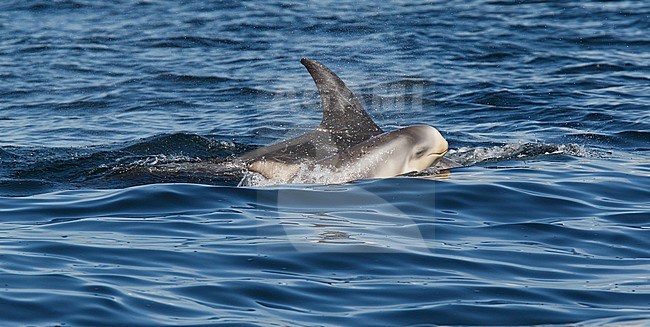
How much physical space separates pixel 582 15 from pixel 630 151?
37.9ft

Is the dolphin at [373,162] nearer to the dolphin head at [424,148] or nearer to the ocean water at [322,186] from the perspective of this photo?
the dolphin head at [424,148]

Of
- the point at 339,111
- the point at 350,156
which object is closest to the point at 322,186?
the point at 350,156

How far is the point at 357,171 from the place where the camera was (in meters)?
11.1

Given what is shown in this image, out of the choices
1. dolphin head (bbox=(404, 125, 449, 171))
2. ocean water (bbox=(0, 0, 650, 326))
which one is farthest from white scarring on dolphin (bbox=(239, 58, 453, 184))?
ocean water (bbox=(0, 0, 650, 326))

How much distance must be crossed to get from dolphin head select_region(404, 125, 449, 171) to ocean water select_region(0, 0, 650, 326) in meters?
0.20

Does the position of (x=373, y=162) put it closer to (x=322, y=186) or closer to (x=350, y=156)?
(x=350, y=156)

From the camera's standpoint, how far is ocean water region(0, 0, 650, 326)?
6922 millimetres

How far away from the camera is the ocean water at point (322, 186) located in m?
6.92

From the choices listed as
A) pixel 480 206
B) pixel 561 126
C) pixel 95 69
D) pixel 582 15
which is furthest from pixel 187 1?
pixel 480 206

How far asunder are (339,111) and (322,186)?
1.63 meters

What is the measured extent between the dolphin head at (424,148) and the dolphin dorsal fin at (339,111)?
0.87m

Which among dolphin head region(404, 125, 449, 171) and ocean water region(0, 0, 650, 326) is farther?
dolphin head region(404, 125, 449, 171)

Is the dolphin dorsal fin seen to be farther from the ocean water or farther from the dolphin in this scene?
the ocean water

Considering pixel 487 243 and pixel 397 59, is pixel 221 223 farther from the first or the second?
pixel 397 59
